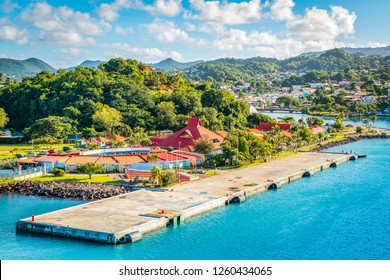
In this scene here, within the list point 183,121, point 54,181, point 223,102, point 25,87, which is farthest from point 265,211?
point 25,87

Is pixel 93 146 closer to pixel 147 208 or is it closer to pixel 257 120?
pixel 147 208

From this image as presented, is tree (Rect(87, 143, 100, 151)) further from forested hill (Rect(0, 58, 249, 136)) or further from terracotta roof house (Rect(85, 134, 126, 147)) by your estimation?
forested hill (Rect(0, 58, 249, 136))

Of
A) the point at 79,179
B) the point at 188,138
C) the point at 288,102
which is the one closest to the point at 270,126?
the point at 188,138

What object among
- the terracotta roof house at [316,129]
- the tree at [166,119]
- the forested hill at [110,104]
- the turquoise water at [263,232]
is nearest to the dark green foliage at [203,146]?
the turquoise water at [263,232]

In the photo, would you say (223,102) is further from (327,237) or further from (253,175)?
(327,237)

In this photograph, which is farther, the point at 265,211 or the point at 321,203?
the point at 321,203
